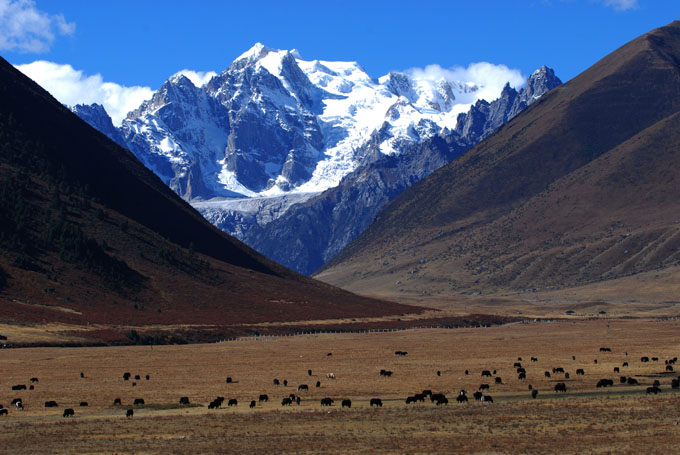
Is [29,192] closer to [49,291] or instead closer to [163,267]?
[163,267]

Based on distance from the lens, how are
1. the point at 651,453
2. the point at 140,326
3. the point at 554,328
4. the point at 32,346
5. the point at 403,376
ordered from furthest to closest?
the point at 554,328 < the point at 140,326 < the point at 32,346 < the point at 403,376 < the point at 651,453

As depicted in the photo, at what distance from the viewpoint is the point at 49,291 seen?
160 meters

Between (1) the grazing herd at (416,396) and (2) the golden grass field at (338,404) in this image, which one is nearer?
(2) the golden grass field at (338,404)

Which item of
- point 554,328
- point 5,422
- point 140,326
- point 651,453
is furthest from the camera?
point 554,328

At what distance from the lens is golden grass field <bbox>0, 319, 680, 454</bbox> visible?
47.2 meters

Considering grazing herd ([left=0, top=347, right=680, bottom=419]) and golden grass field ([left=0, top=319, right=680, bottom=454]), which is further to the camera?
grazing herd ([left=0, top=347, right=680, bottom=419])

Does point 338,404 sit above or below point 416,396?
below

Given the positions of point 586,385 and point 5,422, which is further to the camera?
point 586,385

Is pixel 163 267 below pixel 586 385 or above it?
above

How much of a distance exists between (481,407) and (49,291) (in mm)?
117485

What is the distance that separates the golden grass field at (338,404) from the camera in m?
47.2

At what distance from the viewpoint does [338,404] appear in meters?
63.8

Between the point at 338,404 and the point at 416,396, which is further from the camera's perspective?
the point at 338,404

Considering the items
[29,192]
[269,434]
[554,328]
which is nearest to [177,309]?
[29,192]
